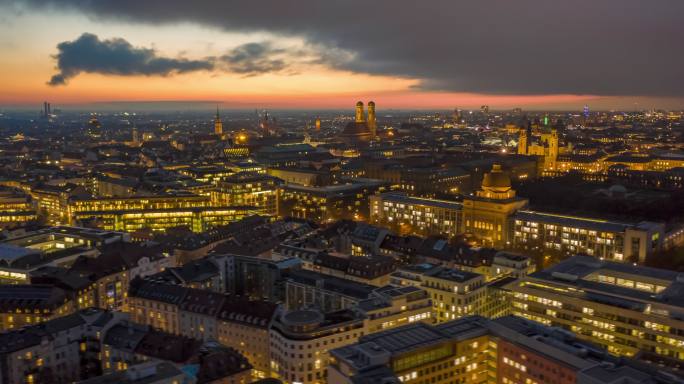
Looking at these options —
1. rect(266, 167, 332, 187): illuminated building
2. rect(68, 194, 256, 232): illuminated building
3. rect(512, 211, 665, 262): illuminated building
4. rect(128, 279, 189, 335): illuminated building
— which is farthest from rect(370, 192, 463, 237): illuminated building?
rect(128, 279, 189, 335): illuminated building

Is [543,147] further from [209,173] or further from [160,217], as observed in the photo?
[160,217]

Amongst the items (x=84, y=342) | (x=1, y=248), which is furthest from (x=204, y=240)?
(x=84, y=342)

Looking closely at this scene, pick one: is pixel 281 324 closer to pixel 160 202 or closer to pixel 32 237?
pixel 32 237

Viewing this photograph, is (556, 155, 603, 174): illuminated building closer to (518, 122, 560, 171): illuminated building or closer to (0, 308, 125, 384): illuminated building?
(518, 122, 560, 171): illuminated building

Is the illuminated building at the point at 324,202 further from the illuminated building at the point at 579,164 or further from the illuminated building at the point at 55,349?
the illuminated building at the point at 579,164

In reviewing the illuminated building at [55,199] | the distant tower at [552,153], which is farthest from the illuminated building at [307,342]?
the distant tower at [552,153]

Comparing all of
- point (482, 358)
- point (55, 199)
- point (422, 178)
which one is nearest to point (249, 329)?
point (482, 358)
